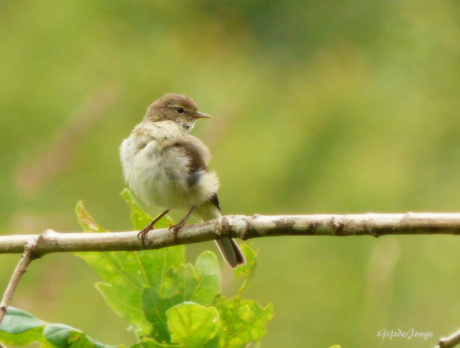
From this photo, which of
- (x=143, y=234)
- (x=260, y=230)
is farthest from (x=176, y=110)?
(x=260, y=230)

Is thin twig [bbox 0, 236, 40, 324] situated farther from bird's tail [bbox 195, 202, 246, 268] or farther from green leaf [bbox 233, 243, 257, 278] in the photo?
bird's tail [bbox 195, 202, 246, 268]

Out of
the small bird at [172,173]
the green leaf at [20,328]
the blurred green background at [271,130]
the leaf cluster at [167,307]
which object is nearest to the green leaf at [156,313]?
the leaf cluster at [167,307]

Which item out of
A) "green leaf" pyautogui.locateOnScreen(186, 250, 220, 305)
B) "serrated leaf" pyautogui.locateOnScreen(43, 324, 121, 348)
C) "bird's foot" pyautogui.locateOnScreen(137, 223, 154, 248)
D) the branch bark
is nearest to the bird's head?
the branch bark

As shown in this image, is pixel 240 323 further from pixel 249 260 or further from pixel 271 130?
pixel 271 130

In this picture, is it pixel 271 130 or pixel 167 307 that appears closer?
pixel 167 307

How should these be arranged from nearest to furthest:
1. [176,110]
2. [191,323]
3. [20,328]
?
[191,323]
[20,328]
[176,110]

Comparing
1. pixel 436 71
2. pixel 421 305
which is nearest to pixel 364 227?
pixel 421 305
